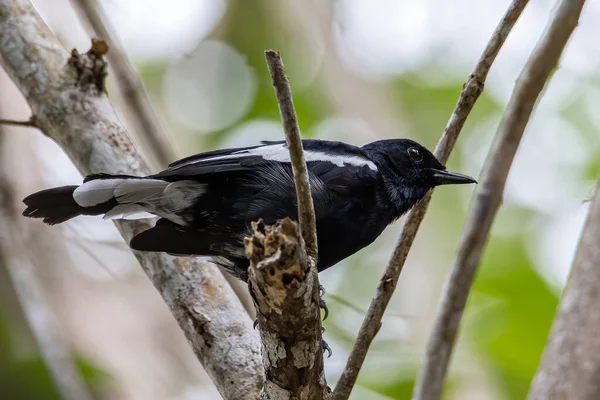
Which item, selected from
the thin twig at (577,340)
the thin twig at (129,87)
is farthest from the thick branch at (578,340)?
the thin twig at (129,87)

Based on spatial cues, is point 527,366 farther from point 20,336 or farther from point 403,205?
point 20,336

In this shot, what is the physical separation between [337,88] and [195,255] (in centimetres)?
525

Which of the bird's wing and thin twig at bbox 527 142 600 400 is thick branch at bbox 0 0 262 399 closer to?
the bird's wing

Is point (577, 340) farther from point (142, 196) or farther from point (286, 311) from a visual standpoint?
point (142, 196)

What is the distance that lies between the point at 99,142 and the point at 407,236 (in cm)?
149

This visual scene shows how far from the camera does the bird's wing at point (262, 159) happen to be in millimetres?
3242

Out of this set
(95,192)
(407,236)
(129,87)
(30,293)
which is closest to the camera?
(407,236)

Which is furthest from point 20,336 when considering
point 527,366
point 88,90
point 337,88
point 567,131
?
point 567,131

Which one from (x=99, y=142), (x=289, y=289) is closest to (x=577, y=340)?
(x=289, y=289)

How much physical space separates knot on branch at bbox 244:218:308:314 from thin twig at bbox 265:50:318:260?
0.54ft

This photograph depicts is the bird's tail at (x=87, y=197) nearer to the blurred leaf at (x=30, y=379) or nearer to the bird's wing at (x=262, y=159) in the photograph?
the bird's wing at (x=262, y=159)

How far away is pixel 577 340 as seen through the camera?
2.20m

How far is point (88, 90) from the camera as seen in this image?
11.8 feet

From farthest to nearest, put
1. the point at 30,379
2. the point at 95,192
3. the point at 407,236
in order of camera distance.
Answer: the point at 30,379 → the point at 95,192 → the point at 407,236
